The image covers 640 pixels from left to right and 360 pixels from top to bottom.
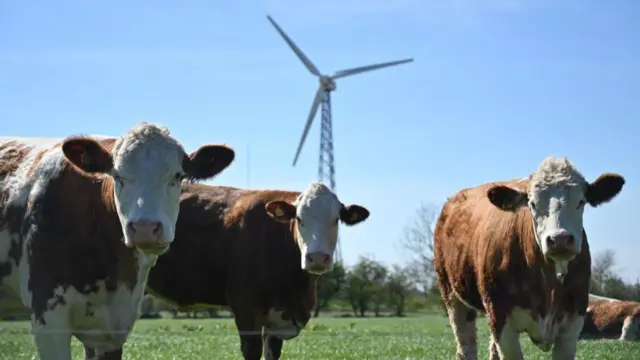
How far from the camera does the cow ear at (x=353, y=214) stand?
579 inches

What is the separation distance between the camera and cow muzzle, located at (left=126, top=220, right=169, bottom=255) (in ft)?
23.1

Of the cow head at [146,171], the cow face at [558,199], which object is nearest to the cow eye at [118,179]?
the cow head at [146,171]

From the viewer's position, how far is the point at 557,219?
9820 millimetres

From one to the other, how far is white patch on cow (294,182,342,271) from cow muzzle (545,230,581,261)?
4.27 m

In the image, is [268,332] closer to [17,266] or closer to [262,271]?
[262,271]

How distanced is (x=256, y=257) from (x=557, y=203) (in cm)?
516

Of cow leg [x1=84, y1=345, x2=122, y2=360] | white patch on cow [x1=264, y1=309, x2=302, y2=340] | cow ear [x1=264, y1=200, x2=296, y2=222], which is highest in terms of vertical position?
cow ear [x1=264, y1=200, x2=296, y2=222]

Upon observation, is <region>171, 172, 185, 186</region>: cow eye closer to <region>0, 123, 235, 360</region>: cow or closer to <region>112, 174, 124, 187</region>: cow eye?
<region>0, 123, 235, 360</region>: cow

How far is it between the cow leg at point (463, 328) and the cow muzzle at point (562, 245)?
14.1ft

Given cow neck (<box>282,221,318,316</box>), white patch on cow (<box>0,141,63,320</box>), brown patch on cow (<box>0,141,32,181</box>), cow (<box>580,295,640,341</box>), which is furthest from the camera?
cow (<box>580,295,640,341</box>)

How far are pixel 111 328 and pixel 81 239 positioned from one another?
78 centimetres

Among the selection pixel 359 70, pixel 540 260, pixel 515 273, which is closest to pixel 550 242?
pixel 540 260

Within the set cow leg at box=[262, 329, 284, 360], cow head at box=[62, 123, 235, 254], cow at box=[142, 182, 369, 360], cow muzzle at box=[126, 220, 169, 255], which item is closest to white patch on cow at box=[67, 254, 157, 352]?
cow head at box=[62, 123, 235, 254]

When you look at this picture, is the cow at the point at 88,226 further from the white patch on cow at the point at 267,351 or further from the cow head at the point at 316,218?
the white patch on cow at the point at 267,351
